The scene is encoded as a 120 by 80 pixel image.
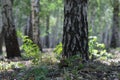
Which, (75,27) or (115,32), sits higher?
(75,27)

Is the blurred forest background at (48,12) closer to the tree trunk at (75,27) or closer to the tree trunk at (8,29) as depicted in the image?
the tree trunk at (8,29)

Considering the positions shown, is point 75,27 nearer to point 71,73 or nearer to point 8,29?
point 71,73

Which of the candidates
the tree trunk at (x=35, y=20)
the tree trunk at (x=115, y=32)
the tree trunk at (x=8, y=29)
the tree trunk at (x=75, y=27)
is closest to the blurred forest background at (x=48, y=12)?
the tree trunk at (x=115, y=32)

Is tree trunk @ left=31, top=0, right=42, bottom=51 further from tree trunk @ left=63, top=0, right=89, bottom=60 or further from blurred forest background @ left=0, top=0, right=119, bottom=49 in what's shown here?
tree trunk @ left=63, top=0, right=89, bottom=60

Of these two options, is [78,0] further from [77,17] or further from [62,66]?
[62,66]

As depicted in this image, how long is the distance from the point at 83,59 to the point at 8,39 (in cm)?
500

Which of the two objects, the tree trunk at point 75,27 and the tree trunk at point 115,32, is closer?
the tree trunk at point 75,27

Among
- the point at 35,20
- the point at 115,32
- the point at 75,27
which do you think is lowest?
the point at 115,32

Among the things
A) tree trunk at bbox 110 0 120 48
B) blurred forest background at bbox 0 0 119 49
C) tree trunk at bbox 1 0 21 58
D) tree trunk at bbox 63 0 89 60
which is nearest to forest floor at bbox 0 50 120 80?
tree trunk at bbox 63 0 89 60

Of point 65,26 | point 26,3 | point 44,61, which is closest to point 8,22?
point 44,61

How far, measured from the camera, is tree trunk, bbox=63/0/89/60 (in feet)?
27.3

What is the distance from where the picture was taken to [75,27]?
8.36 meters

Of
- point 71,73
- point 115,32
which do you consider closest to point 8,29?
point 71,73

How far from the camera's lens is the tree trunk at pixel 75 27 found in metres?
8.34
